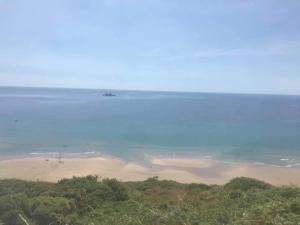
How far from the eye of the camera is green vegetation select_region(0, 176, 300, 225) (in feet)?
23.9

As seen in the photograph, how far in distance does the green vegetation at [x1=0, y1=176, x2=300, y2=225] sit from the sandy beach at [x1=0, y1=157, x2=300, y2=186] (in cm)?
913

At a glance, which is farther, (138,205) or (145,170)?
(145,170)

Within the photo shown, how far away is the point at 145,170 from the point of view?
28125 mm

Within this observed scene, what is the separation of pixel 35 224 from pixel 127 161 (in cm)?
2147

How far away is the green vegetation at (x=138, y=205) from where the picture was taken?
23.9 ft

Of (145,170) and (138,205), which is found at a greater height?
(138,205)

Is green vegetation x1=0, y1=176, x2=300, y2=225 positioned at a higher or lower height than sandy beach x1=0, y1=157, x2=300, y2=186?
higher

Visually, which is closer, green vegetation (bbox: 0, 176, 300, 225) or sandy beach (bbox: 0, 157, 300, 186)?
green vegetation (bbox: 0, 176, 300, 225)

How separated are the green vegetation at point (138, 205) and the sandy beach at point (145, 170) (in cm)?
913

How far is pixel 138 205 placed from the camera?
10.7 m

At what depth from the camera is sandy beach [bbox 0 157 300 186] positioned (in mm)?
25750

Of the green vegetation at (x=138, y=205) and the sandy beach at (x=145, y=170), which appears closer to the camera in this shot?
the green vegetation at (x=138, y=205)

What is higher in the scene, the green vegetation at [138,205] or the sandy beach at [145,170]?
the green vegetation at [138,205]

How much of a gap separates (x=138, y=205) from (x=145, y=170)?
17.5 meters
